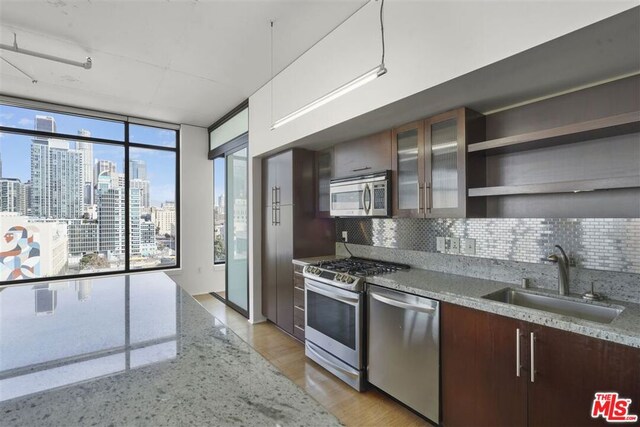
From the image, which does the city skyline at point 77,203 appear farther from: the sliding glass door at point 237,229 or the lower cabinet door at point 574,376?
the lower cabinet door at point 574,376

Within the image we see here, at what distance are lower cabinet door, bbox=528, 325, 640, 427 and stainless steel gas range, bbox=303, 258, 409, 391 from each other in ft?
3.95

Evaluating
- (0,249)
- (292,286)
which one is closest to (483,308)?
(292,286)

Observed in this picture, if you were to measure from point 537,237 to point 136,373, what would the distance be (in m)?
2.38

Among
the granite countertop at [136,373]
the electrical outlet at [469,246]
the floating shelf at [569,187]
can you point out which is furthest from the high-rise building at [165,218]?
the floating shelf at [569,187]

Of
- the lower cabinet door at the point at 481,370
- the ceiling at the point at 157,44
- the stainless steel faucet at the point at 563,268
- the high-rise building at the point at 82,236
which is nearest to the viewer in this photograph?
the lower cabinet door at the point at 481,370

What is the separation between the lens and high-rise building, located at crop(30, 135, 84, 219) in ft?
13.4

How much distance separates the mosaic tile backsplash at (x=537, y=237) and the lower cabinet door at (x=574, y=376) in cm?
66

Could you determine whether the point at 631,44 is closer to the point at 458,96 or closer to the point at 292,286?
the point at 458,96

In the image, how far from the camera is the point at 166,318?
1.38 meters

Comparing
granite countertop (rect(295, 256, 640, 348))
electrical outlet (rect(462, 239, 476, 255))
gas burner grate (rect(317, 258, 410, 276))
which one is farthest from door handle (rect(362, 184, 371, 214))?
electrical outlet (rect(462, 239, 476, 255))

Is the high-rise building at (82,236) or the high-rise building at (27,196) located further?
the high-rise building at (82,236)

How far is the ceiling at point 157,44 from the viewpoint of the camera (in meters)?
2.29

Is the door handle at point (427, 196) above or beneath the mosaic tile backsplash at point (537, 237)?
above

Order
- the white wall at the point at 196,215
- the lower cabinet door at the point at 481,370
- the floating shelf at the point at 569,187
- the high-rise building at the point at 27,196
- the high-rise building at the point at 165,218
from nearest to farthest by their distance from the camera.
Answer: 1. the floating shelf at the point at 569,187
2. the lower cabinet door at the point at 481,370
3. the high-rise building at the point at 27,196
4. the high-rise building at the point at 165,218
5. the white wall at the point at 196,215
